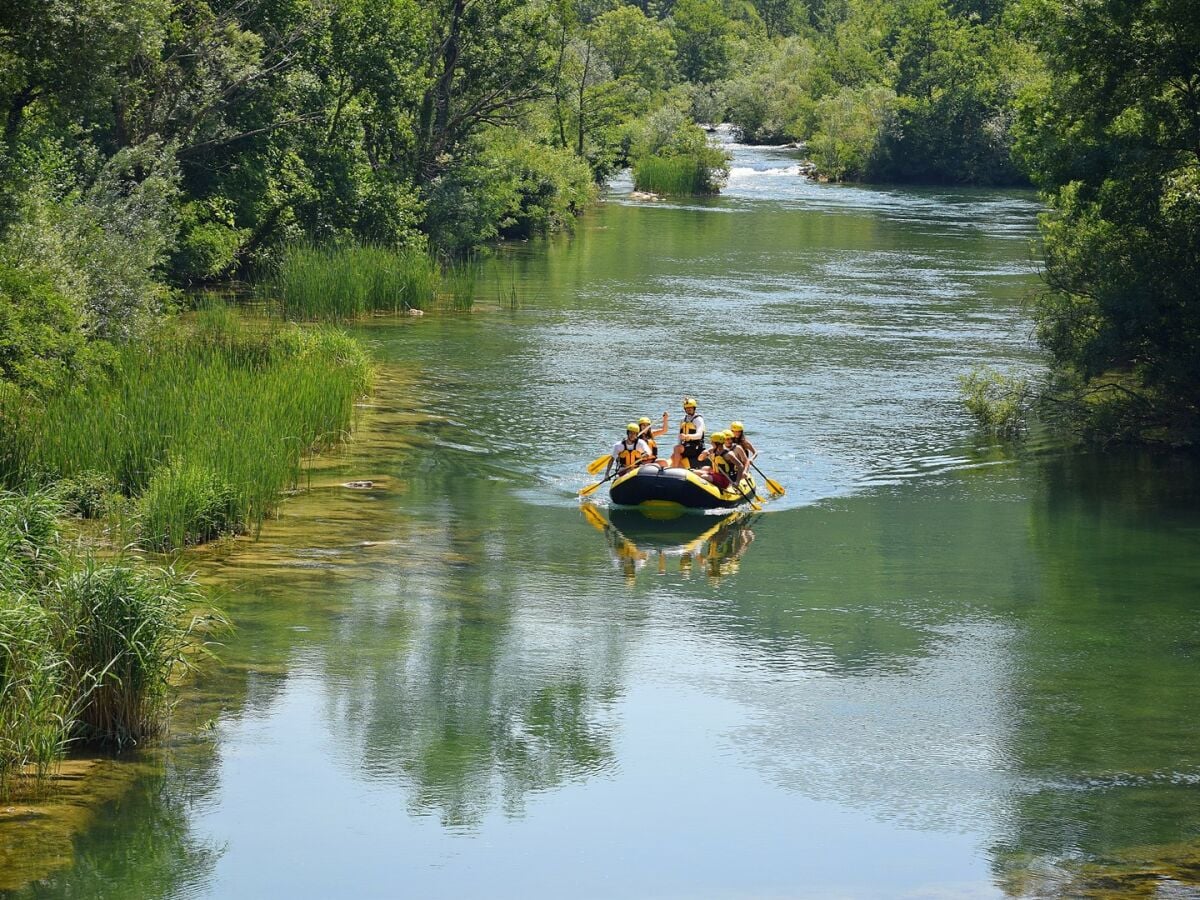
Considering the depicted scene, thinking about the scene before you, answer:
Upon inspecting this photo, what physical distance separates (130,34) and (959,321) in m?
18.4

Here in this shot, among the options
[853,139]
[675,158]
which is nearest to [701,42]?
[853,139]

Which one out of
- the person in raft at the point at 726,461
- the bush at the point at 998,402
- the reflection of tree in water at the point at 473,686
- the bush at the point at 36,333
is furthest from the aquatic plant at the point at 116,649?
the bush at the point at 998,402

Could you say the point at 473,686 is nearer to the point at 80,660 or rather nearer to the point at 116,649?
the point at 116,649

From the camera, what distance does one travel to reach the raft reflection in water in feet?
54.5

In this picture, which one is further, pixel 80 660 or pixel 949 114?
pixel 949 114

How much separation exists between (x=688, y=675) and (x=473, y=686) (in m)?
1.74

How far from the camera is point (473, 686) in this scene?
41.5 ft

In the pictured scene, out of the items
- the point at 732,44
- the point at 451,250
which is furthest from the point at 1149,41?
the point at 732,44

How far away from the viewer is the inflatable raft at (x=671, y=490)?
722 inches

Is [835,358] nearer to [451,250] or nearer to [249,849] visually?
[451,250]

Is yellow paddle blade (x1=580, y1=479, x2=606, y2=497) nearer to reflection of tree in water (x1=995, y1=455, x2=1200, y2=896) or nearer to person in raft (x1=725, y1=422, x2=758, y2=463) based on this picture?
person in raft (x1=725, y1=422, x2=758, y2=463)

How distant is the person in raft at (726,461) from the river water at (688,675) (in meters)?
0.66

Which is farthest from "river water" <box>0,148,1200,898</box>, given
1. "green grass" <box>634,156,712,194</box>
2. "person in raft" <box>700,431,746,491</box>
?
"green grass" <box>634,156,712,194</box>

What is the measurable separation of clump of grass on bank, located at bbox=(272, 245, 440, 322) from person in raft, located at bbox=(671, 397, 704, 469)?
1197 cm
